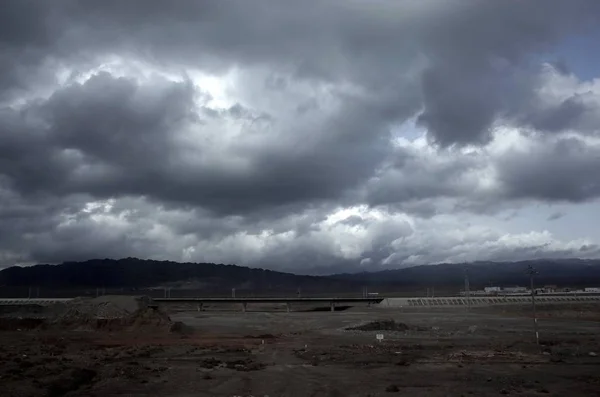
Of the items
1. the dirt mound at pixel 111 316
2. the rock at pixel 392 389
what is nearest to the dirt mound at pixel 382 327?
the dirt mound at pixel 111 316

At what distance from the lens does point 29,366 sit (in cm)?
3312

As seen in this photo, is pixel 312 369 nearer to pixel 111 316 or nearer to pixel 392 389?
pixel 392 389

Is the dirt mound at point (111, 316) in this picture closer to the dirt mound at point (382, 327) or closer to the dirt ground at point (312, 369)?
the dirt ground at point (312, 369)

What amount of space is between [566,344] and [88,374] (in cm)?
3969

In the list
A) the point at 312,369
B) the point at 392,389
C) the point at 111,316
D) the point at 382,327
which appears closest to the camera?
the point at 392,389

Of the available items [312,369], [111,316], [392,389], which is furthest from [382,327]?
[392,389]

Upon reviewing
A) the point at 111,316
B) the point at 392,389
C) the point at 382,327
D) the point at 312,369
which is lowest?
the point at 382,327

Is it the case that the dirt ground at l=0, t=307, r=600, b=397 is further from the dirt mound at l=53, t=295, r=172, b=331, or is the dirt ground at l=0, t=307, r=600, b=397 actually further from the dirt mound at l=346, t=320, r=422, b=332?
the dirt mound at l=53, t=295, r=172, b=331

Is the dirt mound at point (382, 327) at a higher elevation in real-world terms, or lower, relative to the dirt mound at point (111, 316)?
lower

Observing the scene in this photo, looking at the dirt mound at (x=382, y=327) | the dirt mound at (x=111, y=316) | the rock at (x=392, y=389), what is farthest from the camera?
the dirt mound at (x=111, y=316)

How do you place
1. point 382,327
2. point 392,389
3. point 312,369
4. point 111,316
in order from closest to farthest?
point 392,389 < point 312,369 < point 382,327 < point 111,316

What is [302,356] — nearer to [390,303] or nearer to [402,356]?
[402,356]

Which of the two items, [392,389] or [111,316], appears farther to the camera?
[111,316]

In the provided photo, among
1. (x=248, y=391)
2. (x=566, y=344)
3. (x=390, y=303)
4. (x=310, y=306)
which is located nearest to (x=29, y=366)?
(x=248, y=391)
